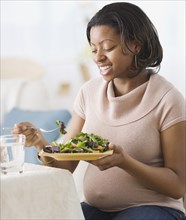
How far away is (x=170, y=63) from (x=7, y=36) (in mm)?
1246

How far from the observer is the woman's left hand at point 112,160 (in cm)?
152

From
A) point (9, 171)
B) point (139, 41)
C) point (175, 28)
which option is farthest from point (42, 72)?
point (9, 171)

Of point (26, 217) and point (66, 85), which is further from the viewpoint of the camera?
point (66, 85)

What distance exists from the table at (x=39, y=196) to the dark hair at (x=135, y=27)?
554mm

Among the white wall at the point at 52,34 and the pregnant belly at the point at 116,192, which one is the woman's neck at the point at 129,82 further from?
the white wall at the point at 52,34

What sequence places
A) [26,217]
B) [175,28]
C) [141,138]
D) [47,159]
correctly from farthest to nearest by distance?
1. [175,28]
2. [141,138]
3. [47,159]
4. [26,217]

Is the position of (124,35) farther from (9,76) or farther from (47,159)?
(9,76)

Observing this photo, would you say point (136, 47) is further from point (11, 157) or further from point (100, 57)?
point (11, 157)

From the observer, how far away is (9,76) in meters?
3.78

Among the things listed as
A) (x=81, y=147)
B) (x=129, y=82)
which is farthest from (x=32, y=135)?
(x=129, y=82)

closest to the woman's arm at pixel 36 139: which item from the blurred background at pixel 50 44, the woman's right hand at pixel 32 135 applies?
the woman's right hand at pixel 32 135

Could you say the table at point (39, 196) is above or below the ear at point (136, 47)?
below

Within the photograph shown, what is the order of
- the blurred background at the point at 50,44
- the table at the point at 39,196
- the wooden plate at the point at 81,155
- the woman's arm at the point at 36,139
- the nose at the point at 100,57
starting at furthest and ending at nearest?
the blurred background at the point at 50,44 → the nose at the point at 100,57 → the woman's arm at the point at 36,139 → the wooden plate at the point at 81,155 → the table at the point at 39,196

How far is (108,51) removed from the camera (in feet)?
5.94
